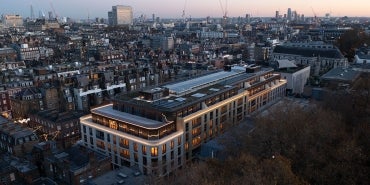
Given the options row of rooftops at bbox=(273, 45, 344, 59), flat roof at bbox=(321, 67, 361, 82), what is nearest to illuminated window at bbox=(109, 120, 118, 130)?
flat roof at bbox=(321, 67, 361, 82)

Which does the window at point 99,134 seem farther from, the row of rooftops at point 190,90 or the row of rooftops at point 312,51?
the row of rooftops at point 312,51

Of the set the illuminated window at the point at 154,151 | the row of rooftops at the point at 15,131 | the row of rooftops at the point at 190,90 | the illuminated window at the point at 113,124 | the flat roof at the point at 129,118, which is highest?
the row of rooftops at the point at 190,90

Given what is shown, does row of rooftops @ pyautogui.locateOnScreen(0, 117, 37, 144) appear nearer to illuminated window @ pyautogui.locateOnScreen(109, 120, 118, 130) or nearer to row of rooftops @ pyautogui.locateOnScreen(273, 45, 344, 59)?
illuminated window @ pyautogui.locateOnScreen(109, 120, 118, 130)

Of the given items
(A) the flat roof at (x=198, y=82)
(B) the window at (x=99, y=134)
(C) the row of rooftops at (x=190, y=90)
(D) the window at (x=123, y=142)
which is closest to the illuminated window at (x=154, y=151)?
(D) the window at (x=123, y=142)

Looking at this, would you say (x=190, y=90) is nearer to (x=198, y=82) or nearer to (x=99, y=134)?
(x=198, y=82)

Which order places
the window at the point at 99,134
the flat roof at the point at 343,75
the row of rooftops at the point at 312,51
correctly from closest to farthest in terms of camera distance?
the window at the point at 99,134 → the flat roof at the point at 343,75 → the row of rooftops at the point at 312,51

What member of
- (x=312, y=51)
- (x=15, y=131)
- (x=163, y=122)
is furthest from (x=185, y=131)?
(x=312, y=51)

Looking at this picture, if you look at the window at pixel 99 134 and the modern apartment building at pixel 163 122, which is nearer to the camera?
the modern apartment building at pixel 163 122
